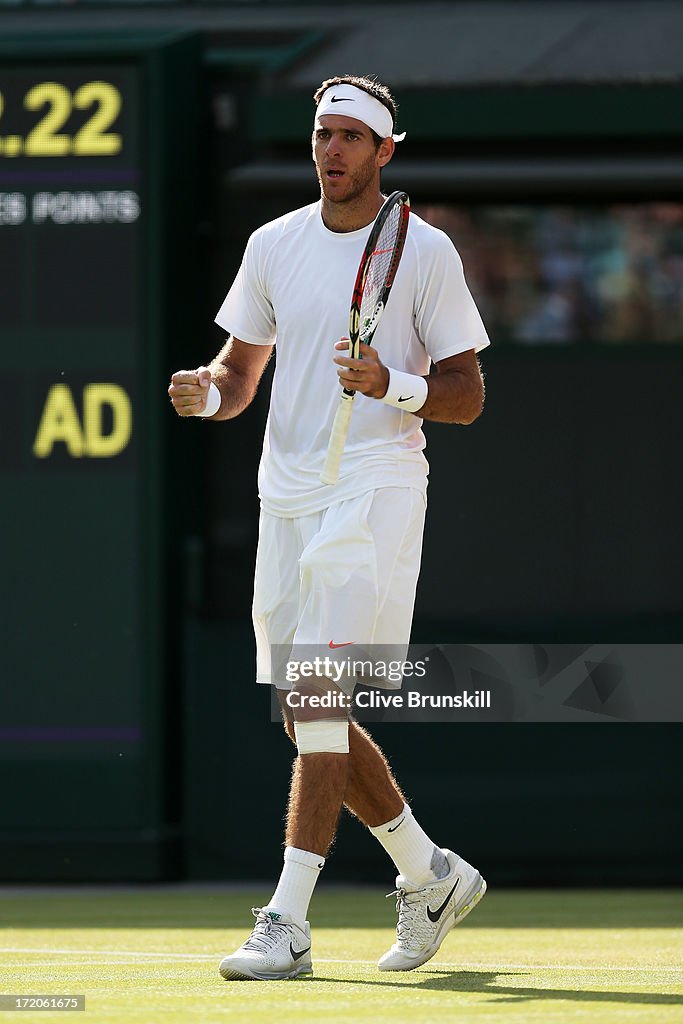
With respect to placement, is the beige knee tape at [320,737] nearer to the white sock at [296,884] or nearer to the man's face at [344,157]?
the white sock at [296,884]

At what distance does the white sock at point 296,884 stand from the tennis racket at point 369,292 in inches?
35.1

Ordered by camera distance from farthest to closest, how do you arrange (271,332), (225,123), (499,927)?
(225,123) → (499,927) → (271,332)

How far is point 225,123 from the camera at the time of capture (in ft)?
32.4

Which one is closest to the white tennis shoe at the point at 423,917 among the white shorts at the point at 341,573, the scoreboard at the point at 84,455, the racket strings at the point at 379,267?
the white shorts at the point at 341,573

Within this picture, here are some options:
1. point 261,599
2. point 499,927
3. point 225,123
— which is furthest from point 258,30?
point 261,599

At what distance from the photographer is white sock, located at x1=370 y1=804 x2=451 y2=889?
5.13 metres

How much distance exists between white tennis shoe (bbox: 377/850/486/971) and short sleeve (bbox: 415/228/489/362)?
4.31 feet

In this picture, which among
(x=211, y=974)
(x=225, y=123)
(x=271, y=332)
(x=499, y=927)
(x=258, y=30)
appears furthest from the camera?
(x=258, y=30)

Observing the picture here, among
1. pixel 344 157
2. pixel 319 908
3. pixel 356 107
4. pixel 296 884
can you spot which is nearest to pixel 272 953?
pixel 296 884

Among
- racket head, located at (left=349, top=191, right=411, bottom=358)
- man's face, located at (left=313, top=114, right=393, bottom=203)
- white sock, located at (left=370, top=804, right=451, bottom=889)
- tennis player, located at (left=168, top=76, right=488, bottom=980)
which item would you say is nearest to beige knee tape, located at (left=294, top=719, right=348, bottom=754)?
tennis player, located at (left=168, top=76, right=488, bottom=980)

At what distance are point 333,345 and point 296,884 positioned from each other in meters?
1.30

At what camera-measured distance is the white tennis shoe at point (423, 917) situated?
5.09 m

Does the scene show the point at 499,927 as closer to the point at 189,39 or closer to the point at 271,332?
the point at 271,332

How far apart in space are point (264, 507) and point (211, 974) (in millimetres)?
1138
